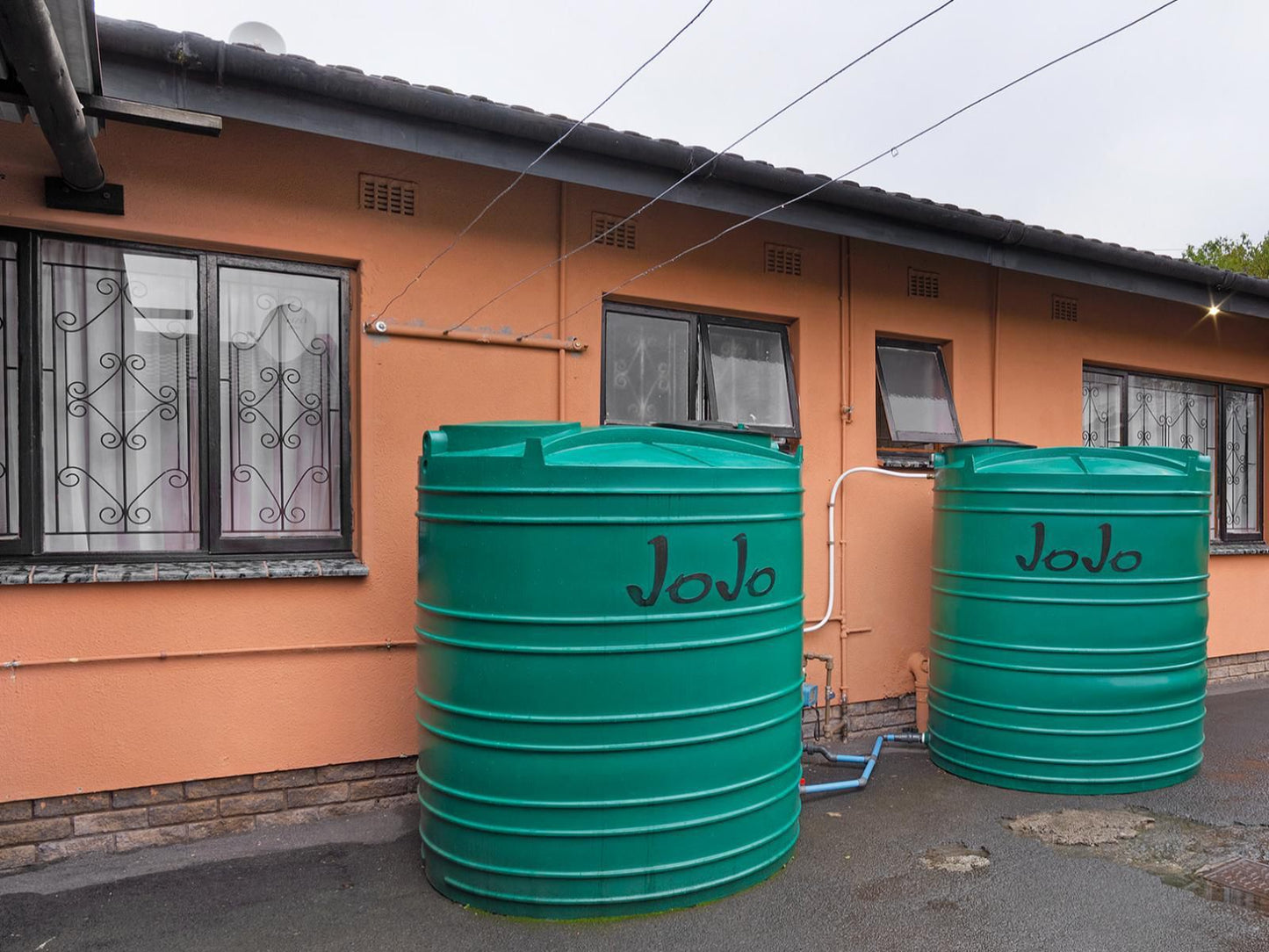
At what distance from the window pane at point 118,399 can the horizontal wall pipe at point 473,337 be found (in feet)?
2.82

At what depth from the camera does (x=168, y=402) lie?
4.26 meters

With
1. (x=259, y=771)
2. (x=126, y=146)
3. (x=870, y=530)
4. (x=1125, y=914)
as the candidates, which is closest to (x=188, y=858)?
(x=259, y=771)

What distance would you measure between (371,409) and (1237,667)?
800cm

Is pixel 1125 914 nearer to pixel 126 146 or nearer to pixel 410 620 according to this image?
pixel 410 620

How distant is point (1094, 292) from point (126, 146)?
6867 mm

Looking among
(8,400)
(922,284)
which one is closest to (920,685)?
(922,284)

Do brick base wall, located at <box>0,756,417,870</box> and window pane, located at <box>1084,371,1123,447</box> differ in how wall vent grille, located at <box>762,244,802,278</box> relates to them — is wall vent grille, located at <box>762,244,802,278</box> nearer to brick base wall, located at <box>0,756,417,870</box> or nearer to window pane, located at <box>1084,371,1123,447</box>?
window pane, located at <box>1084,371,1123,447</box>

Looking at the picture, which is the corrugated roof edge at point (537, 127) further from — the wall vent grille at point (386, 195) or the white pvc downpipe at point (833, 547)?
the white pvc downpipe at point (833, 547)

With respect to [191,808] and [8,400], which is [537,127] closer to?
[8,400]

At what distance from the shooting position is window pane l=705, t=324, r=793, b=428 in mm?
5703

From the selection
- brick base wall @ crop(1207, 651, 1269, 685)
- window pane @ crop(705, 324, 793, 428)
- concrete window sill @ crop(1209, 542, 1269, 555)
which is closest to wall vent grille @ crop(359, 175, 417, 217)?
window pane @ crop(705, 324, 793, 428)

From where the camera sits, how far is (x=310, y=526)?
15.0ft

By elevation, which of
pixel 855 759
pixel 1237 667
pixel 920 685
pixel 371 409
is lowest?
pixel 1237 667

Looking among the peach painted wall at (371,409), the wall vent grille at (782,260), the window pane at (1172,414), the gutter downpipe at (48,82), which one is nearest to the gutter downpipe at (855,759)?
the peach painted wall at (371,409)
